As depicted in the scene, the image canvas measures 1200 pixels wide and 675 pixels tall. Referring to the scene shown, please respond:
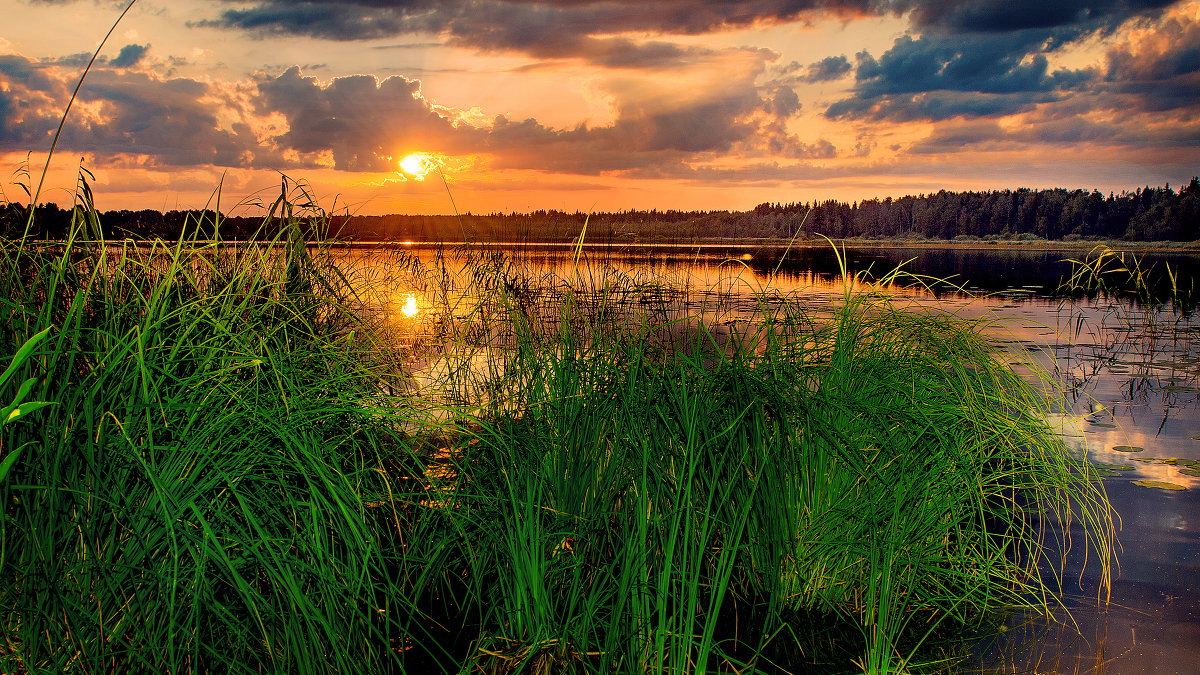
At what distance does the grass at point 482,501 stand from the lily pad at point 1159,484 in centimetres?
218

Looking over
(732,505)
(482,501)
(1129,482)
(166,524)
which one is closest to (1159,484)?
(1129,482)

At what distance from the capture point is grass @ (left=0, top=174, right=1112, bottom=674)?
2.35 meters

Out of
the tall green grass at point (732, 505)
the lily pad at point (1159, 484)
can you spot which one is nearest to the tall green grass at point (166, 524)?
the tall green grass at point (732, 505)

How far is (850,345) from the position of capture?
3.46 meters

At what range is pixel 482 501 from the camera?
3.08 m

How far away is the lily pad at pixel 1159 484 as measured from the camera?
541 cm

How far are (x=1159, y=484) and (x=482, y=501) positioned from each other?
212 inches

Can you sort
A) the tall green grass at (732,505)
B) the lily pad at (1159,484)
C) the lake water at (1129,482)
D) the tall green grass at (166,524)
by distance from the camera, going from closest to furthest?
the tall green grass at (166,524) → the tall green grass at (732,505) → the lake water at (1129,482) → the lily pad at (1159,484)

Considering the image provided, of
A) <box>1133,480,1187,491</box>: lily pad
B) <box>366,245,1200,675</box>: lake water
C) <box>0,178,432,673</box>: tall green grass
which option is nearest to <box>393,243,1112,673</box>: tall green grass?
<box>366,245,1200,675</box>: lake water

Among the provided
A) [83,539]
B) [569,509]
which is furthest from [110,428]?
[569,509]

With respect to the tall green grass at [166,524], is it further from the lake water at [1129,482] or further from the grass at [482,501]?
the lake water at [1129,482]

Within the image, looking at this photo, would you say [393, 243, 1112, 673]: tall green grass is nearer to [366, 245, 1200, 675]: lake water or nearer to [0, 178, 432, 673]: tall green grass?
[366, 245, 1200, 675]: lake water

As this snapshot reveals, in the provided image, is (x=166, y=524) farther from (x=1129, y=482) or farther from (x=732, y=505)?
(x=1129, y=482)

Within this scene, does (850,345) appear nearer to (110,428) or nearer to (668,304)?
(110,428)
